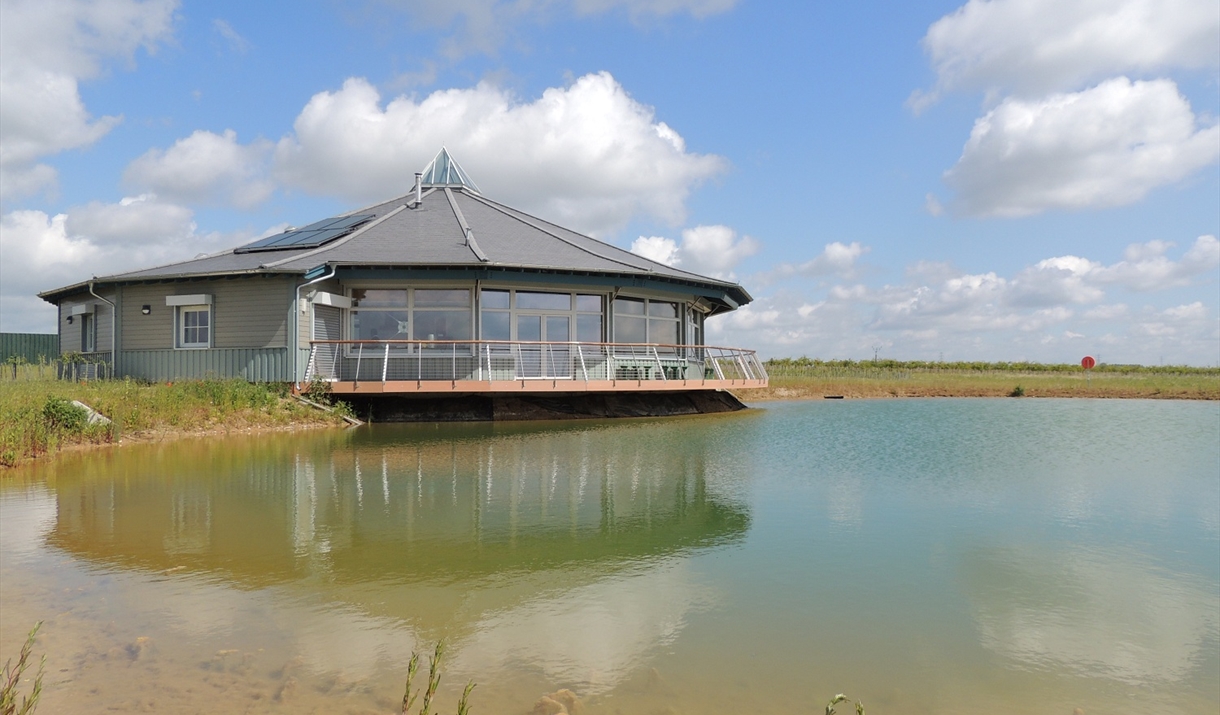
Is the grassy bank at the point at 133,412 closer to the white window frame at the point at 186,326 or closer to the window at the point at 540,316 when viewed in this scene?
the white window frame at the point at 186,326

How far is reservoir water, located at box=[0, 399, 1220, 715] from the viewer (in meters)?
3.68

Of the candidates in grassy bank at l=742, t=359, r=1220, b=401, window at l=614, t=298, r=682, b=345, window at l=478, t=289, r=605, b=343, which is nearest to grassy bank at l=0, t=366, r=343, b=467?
window at l=478, t=289, r=605, b=343

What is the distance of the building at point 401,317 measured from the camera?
18.4 m

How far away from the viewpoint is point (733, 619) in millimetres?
4543

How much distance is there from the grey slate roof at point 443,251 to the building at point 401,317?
0.08m

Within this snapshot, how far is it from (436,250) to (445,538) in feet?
47.5

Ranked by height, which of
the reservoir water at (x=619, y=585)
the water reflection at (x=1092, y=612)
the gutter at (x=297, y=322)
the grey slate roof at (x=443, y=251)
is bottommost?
the water reflection at (x=1092, y=612)

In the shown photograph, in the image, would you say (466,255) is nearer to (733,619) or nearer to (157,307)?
(157,307)

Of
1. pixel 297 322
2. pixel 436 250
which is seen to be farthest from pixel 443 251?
pixel 297 322

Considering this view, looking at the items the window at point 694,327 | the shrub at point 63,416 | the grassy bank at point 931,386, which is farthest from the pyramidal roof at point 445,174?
the shrub at point 63,416

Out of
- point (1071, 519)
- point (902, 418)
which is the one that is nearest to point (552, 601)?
point (1071, 519)

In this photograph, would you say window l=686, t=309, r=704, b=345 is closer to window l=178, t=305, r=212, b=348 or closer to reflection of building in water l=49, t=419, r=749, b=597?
reflection of building in water l=49, t=419, r=749, b=597

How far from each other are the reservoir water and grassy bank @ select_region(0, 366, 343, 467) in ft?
4.69

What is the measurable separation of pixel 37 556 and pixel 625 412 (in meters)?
14.6
